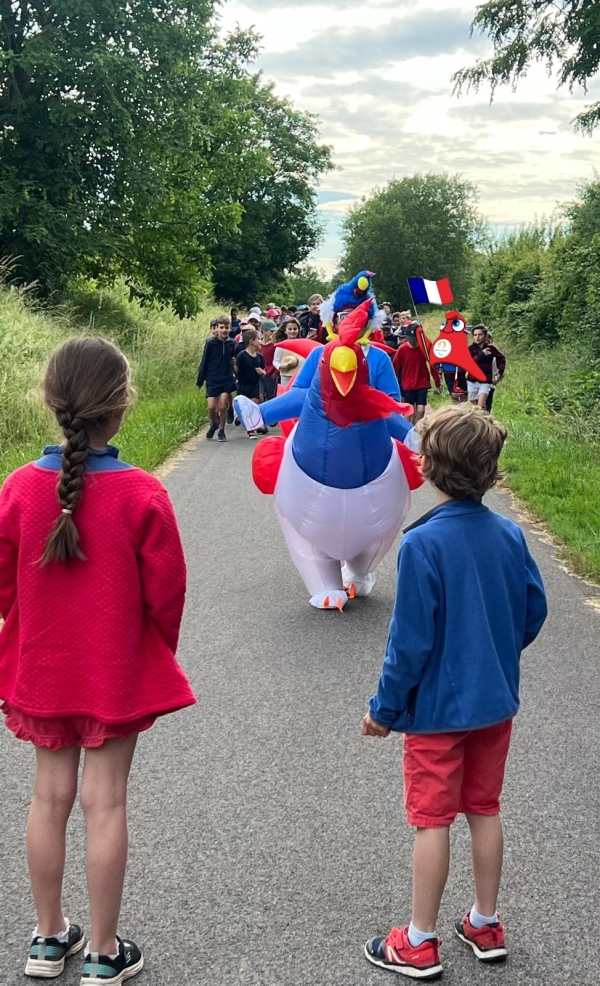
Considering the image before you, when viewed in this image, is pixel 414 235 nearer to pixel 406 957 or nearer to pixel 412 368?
pixel 412 368

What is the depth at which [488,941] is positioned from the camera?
2873 millimetres

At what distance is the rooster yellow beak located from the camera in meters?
5.79

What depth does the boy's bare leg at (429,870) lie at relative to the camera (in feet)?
8.91

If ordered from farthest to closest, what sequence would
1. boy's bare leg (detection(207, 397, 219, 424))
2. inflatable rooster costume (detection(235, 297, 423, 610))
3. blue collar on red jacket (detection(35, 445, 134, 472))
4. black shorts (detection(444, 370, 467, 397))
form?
black shorts (detection(444, 370, 467, 397)), boy's bare leg (detection(207, 397, 219, 424)), inflatable rooster costume (detection(235, 297, 423, 610)), blue collar on red jacket (detection(35, 445, 134, 472))

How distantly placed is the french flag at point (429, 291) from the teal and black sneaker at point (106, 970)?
8.45 metres

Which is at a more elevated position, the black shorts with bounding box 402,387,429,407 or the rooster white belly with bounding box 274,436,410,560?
the rooster white belly with bounding box 274,436,410,560

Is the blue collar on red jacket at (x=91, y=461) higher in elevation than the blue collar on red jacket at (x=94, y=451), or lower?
lower

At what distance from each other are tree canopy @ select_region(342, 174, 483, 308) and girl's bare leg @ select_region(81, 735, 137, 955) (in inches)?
2771

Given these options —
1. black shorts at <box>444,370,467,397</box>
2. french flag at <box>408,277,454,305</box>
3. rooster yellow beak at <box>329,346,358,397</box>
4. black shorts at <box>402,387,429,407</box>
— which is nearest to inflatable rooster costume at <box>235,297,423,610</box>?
rooster yellow beak at <box>329,346,358,397</box>

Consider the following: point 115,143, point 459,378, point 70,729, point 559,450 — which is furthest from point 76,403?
point 115,143

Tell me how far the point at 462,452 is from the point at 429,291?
8257 mm

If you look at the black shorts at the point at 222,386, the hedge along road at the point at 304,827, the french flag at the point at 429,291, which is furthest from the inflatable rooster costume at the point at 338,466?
the black shorts at the point at 222,386

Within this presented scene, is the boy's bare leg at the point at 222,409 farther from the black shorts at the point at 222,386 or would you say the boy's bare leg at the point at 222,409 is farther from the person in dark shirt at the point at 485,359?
the person in dark shirt at the point at 485,359

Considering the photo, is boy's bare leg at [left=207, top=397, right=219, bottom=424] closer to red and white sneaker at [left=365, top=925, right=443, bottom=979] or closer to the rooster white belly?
the rooster white belly
